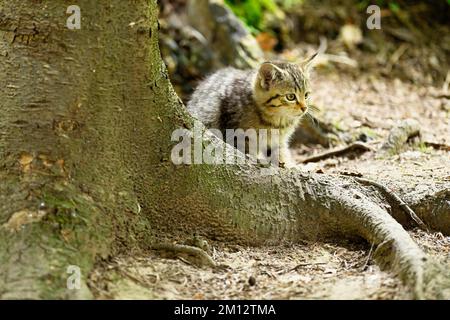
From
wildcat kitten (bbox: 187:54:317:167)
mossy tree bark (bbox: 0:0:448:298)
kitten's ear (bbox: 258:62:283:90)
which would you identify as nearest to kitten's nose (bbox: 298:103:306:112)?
wildcat kitten (bbox: 187:54:317:167)

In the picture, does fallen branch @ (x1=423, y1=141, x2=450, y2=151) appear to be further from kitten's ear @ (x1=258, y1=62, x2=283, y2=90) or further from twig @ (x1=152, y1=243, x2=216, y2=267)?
twig @ (x1=152, y1=243, x2=216, y2=267)

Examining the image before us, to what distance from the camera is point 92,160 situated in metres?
3.53

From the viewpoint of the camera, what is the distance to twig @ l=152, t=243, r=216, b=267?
3.66 meters

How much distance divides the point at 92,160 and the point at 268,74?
2.29 m

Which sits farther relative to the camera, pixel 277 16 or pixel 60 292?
pixel 277 16

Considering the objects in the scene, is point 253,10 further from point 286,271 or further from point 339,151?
point 286,271

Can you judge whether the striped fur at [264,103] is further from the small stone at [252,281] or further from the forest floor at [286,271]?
the small stone at [252,281]

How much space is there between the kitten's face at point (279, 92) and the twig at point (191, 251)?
2.11 m

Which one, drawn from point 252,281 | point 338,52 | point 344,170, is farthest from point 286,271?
point 338,52

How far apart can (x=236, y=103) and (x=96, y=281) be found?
2.64 m

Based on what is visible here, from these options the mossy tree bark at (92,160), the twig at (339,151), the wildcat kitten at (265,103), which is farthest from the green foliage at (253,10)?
the mossy tree bark at (92,160)

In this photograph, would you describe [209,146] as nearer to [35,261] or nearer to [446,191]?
[35,261]

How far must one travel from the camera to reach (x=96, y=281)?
3.27 metres

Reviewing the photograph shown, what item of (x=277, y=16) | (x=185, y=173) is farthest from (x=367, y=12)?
(x=185, y=173)
